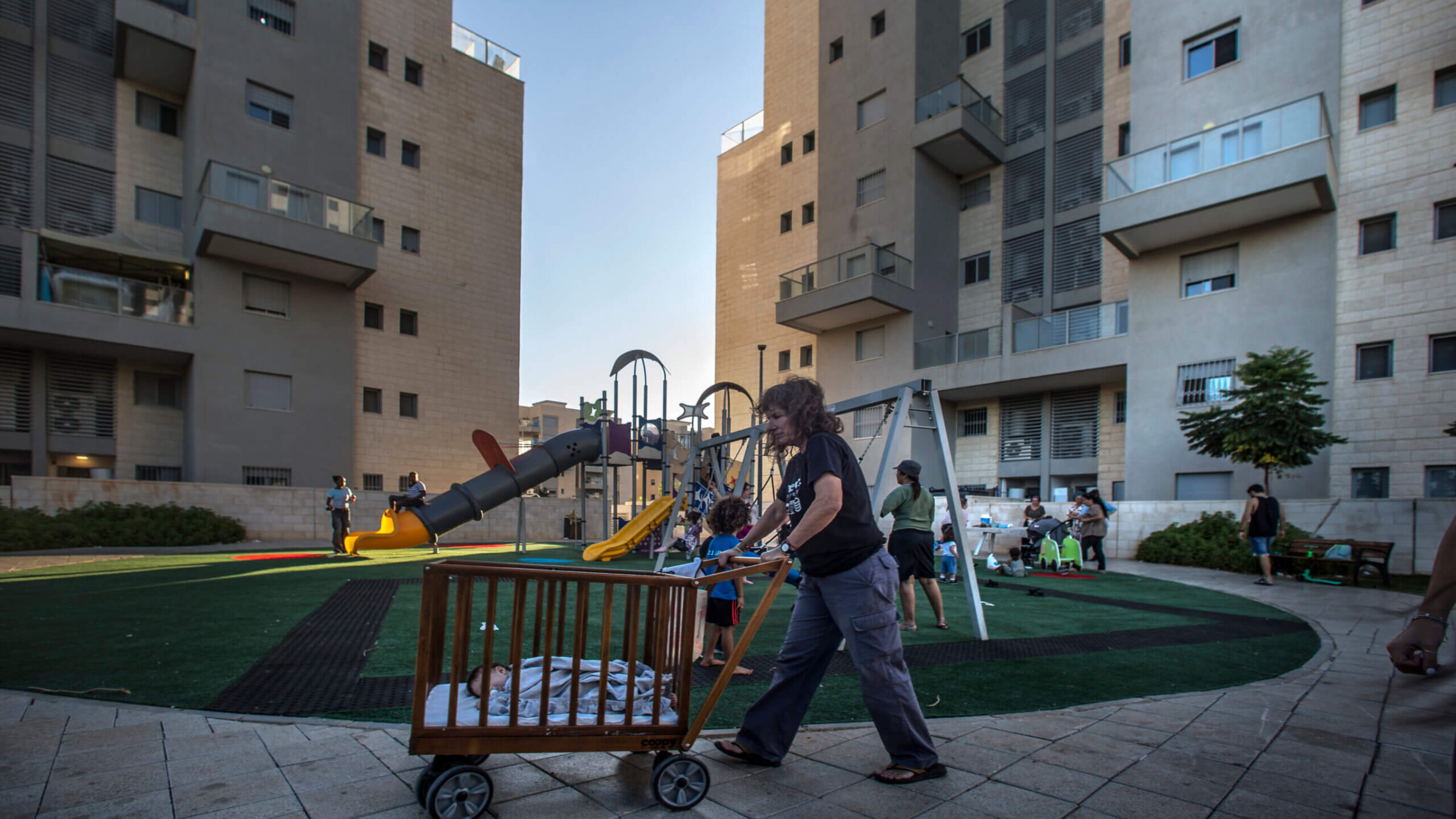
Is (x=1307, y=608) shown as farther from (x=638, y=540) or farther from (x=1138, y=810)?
(x=638, y=540)

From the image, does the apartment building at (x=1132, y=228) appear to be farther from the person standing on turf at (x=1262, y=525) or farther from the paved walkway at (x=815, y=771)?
the paved walkway at (x=815, y=771)

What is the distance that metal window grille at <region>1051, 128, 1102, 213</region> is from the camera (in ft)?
82.1

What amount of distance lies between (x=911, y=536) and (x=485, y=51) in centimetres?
3153

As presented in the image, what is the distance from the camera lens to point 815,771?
3.60 metres

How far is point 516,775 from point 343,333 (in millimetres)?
25931

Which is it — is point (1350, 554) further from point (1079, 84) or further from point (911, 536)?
point (1079, 84)

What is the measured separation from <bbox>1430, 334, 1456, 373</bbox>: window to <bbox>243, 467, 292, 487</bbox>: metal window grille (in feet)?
104

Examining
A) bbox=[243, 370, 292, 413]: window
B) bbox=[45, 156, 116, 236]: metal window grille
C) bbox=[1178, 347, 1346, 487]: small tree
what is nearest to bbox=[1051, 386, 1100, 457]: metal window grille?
bbox=[1178, 347, 1346, 487]: small tree

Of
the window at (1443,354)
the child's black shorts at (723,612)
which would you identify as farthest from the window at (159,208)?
the window at (1443,354)

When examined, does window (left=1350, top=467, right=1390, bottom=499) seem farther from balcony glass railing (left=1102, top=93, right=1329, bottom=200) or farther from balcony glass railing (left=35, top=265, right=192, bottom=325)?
balcony glass railing (left=35, top=265, right=192, bottom=325)

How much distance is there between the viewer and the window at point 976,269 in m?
28.0

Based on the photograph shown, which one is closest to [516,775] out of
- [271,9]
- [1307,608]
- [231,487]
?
[1307,608]

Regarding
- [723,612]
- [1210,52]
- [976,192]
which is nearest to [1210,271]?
[1210,52]

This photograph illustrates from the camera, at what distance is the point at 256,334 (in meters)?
23.6
